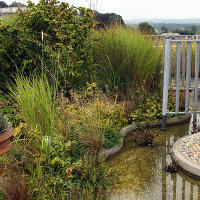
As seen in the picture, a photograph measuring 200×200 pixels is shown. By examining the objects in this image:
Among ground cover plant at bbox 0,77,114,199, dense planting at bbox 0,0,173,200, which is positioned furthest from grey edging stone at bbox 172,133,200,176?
ground cover plant at bbox 0,77,114,199

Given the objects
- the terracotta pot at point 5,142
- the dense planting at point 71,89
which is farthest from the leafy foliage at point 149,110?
the terracotta pot at point 5,142

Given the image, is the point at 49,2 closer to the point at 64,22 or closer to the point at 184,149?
the point at 64,22

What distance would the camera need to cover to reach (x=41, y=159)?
3.28 m

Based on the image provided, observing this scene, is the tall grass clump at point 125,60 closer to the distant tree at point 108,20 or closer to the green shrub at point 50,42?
the green shrub at point 50,42

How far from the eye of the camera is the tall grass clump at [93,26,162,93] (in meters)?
5.73

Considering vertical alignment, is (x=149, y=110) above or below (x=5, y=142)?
below

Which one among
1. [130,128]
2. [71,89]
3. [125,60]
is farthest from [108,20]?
[130,128]

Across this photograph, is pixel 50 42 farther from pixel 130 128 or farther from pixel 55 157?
pixel 55 157

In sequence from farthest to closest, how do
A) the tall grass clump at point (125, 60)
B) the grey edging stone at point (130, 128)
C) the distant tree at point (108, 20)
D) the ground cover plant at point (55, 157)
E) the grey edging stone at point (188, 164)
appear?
1. the distant tree at point (108, 20)
2. the tall grass clump at point (125, 60)
3. the grey edging stone at point (130, 128)
4. the grey edging stone at point (188, 164)
5. the ground cover plant at point (55, 157)

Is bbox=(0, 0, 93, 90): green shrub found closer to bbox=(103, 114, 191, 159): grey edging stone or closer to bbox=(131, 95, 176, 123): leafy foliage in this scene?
bbox=(131, 95, 176, 123): leafy foliage

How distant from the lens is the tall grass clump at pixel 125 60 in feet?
18.8

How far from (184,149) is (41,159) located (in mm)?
2037

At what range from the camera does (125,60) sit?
224 inches

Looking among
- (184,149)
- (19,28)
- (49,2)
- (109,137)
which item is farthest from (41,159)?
(49,2)
